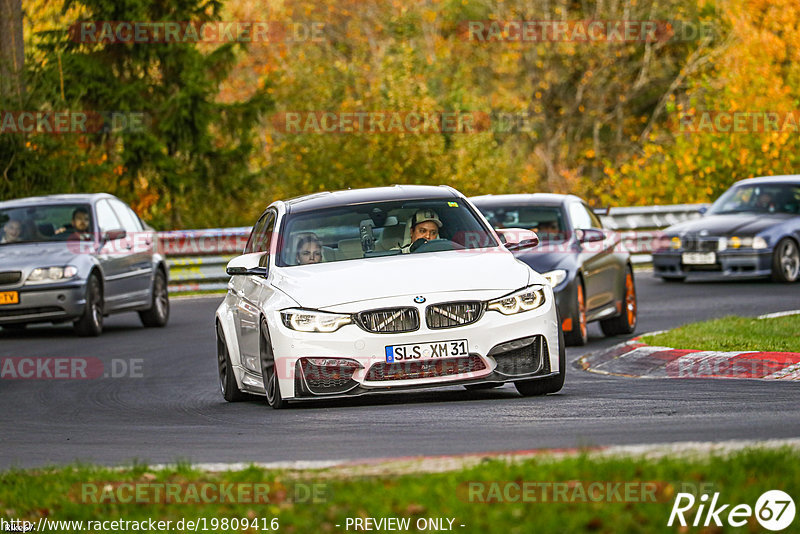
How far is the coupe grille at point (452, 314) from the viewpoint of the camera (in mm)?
10133

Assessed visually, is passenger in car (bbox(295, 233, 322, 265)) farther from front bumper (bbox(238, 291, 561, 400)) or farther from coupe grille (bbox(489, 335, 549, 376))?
coupe grille (bbox(489, 335, 549, 376))

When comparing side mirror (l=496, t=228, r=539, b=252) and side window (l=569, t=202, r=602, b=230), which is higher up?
side mirror (l=496, t=228, r=539, b=252)

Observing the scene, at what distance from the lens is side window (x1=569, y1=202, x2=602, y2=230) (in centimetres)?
1719

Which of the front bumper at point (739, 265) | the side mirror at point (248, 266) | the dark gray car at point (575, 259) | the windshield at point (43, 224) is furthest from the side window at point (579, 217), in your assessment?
the front bumper at point (739, 265)

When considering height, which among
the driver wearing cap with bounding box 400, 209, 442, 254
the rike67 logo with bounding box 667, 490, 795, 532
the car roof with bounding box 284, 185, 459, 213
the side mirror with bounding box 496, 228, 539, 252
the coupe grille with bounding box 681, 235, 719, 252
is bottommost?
the coupe grille with bounding box 681, 235, 719, 252

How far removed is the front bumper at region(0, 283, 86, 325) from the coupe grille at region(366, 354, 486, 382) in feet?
31.3

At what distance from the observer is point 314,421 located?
961 centimetres

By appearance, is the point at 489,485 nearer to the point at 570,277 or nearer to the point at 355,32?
the point at 570,277

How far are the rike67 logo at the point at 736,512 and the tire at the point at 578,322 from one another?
1014cm

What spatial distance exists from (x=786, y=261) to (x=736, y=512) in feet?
63.0

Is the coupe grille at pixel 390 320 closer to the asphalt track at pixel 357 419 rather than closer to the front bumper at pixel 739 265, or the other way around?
the asphalt track at pixel 357 419

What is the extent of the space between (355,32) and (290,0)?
4116 millimetres

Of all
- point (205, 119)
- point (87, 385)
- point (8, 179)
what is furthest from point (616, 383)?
point (205, 119)

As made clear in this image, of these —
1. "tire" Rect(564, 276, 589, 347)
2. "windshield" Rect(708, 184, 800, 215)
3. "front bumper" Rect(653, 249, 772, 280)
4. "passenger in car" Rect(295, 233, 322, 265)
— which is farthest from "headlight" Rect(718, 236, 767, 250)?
"passenger in car" Rect(295, 233, 322, 265)
